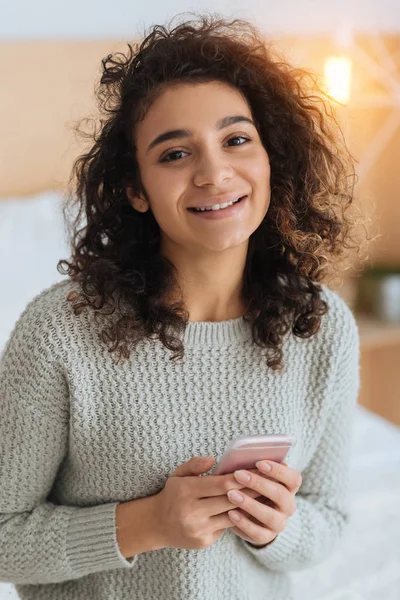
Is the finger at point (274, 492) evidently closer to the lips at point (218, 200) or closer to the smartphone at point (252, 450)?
the smartphone at point (252, 450)

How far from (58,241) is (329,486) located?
3.07 feet

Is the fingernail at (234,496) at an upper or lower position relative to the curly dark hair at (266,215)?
lower

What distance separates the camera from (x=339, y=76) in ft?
7.03

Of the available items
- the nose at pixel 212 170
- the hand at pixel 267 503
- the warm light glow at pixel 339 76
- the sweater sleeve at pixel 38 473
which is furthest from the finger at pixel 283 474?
the warm light glow at pixel 339 76

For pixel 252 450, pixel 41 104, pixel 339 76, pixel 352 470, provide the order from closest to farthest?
pixel 252 450 → pixel 352 470 → pixel 41 104 → pixel 339 76

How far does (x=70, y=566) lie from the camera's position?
2.99 ft

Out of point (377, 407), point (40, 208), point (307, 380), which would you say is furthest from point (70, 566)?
point (377, 407)

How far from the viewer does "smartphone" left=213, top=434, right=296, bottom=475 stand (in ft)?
2.55

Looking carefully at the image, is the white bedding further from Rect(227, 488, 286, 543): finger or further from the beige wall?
Rect(227, 488, 286, 543): finger

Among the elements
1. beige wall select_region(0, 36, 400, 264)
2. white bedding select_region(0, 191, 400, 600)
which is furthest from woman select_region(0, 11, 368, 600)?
beige wall select_region(0, 36, 400, 264)

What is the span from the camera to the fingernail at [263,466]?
Answer: 0.82 metres

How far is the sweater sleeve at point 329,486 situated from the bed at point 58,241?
0.21 metres

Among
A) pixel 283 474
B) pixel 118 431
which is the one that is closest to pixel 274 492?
pixel 283 474

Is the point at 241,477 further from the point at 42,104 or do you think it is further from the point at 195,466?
the point at 42,104
